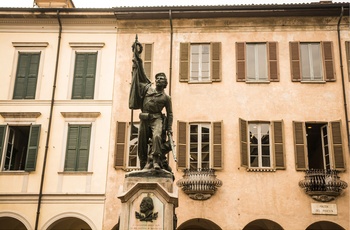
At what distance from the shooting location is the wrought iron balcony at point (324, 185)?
62.7ft

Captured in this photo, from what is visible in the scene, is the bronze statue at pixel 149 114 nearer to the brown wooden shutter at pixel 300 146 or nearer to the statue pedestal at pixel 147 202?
the statue pedestal at pixel 147 202

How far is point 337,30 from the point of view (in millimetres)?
21734

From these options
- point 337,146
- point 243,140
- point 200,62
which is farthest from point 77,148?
point 337,146

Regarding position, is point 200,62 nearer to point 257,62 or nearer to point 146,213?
point 257,62

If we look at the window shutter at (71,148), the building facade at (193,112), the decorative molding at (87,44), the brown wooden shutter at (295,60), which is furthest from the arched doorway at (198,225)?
the decorative molding at (87,44)

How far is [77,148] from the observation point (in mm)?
20641

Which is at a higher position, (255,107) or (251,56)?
(251,56)

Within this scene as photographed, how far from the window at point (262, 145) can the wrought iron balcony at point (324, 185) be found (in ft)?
3.89

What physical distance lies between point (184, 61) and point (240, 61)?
2371 mm

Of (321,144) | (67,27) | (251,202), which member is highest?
(67,27)

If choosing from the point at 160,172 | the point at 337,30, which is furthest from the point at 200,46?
the point at 160,172

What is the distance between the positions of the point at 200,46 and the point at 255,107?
12.0 feet

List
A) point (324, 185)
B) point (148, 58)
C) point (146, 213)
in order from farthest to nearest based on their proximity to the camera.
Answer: point (148, 58), point (324, 185), point (146, 213)

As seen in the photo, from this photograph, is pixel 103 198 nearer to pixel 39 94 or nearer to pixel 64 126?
pixel 64 126
